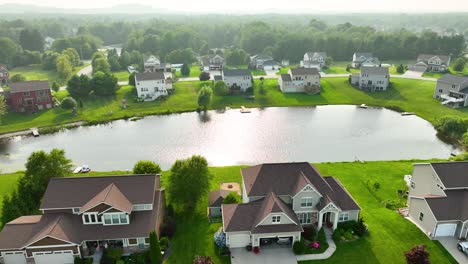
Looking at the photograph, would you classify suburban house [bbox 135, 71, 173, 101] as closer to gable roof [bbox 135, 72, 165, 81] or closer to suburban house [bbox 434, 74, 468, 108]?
gable roof [bbox 135, 72, 165, 81]

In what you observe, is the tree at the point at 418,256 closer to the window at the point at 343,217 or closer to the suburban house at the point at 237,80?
the window at the point at 343,217

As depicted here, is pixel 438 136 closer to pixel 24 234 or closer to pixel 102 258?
pixel 102 258

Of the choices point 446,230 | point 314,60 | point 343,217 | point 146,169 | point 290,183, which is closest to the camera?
point 446,230

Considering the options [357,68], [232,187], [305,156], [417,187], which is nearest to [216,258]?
[232,187]

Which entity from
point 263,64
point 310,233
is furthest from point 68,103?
point 263,64

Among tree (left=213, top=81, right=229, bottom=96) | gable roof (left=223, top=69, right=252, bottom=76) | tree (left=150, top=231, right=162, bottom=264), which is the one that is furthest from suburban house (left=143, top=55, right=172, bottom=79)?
tree (left=150, top=231, right=162, bottom=264)

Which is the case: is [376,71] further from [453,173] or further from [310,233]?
[310,233]

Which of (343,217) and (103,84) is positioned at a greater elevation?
(103,84)
